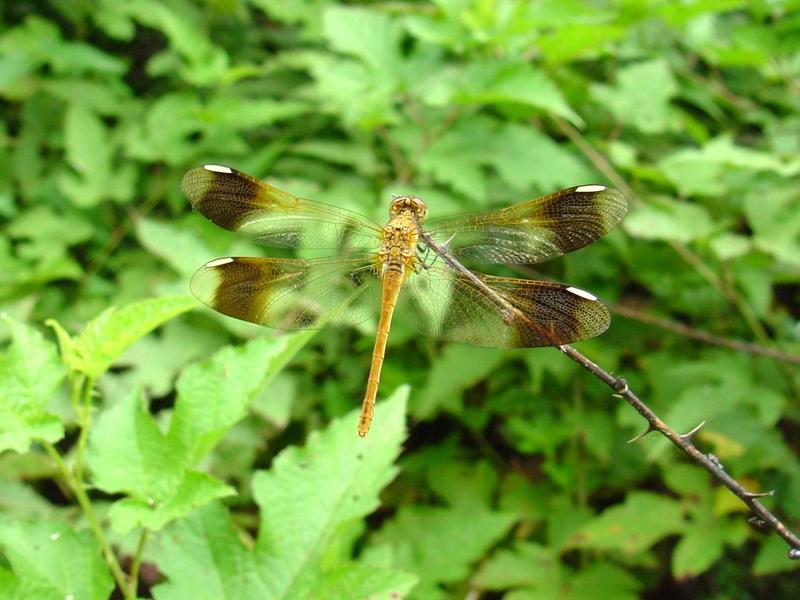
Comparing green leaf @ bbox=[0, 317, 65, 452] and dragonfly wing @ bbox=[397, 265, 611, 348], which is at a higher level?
dragonfly wing @ bbox=[397, 265, 611, 348]

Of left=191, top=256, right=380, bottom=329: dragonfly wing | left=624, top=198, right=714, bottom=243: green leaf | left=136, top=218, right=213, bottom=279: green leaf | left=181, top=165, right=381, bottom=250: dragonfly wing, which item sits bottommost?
left=136, top=218, right=213, bottom=279: green leaf

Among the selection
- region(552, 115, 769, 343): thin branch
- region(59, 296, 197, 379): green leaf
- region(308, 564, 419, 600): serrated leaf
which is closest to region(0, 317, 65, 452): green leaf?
region(59, 296, 197, 379): green leaf

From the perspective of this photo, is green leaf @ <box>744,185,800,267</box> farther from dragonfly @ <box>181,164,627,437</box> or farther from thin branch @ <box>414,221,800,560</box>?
thin branch @ <box>414,221,800,560</box>

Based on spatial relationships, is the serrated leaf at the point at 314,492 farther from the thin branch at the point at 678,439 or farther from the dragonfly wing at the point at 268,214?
the thin branch at the point at 678,439

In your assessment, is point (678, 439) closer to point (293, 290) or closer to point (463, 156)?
point (293, 290)

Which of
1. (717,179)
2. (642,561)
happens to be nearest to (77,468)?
(642,561)

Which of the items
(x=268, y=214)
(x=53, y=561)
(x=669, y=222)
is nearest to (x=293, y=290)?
(x=268, y=214)

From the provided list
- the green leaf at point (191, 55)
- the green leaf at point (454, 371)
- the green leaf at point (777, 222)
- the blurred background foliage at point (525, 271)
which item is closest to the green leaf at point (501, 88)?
the blurred background foliage at point (525, 271)
